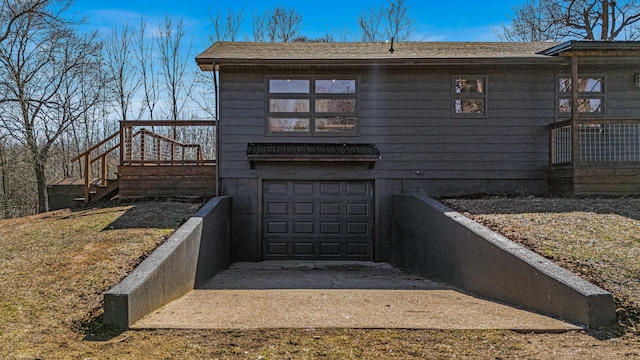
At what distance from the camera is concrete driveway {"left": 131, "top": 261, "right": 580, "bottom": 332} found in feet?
14.3

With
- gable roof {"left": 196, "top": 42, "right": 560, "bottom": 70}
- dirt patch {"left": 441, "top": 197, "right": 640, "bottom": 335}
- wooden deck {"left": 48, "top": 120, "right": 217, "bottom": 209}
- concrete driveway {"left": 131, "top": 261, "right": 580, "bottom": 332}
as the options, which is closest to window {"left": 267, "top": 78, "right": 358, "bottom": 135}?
gable roof {"left": 196, "top": 42, "right": 560, "bottom": 70}

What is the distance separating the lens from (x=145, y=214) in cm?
853

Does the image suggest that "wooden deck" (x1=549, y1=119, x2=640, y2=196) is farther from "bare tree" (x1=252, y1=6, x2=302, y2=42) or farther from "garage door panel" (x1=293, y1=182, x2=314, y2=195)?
"bare tree" (x1=252, y1=6, x2=302, y2=42)

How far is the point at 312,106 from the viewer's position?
10.4 m

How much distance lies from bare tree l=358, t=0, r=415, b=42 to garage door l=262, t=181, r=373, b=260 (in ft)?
50.0

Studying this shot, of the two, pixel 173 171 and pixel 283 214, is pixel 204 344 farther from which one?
pixel 173 171

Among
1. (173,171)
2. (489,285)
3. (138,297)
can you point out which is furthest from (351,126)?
(138,297)

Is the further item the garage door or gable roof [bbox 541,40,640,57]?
the garage door

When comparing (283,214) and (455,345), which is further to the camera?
(283,214)

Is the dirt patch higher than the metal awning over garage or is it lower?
lower

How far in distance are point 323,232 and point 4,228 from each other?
20.7 ft

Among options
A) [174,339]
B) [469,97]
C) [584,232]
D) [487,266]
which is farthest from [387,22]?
[174,339]

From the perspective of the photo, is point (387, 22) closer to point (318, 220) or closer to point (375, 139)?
point (375, 139)

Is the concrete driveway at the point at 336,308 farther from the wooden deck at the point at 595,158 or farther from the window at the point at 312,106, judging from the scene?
the wooden deck at the point at 595,158
